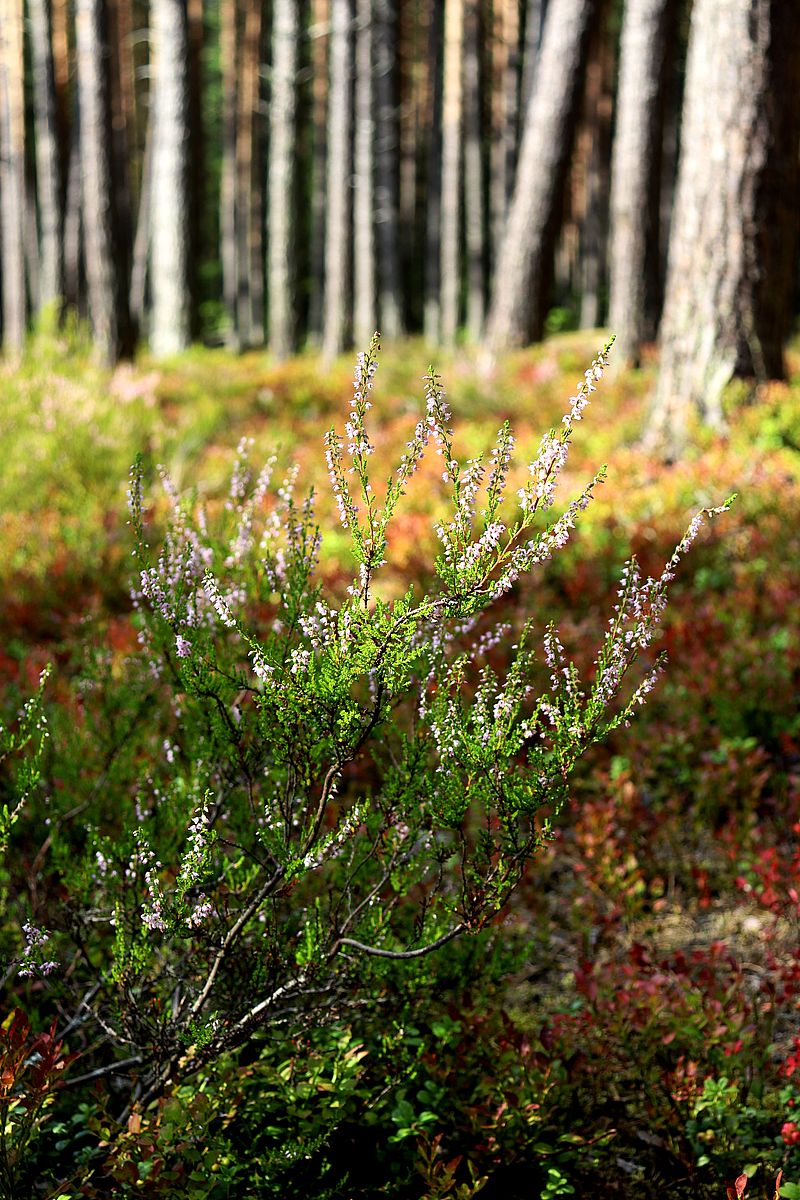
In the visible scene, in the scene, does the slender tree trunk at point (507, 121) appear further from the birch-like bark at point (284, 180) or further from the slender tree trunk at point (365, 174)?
the birch-like bark at point (284, 180)

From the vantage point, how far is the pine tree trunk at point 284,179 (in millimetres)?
15594

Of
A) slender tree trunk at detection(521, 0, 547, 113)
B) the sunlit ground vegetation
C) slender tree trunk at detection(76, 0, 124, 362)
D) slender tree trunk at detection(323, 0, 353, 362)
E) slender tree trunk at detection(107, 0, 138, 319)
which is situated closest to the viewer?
the sunlit ground vegetation

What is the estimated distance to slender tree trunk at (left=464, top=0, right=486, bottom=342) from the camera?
72.1 ft

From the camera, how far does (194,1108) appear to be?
2.34m

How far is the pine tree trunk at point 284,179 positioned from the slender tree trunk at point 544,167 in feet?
18.9

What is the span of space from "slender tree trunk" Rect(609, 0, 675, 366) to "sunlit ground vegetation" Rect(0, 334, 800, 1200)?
143 inches

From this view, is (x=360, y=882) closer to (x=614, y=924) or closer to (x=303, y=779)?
(x=303, y=779)

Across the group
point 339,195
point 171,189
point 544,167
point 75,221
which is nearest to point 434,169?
point 75,221

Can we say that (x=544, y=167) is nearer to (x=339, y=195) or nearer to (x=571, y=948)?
(x=339, y=195)

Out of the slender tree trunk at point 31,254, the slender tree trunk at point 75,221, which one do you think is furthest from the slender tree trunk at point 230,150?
→ the slender tree trunk at point 31,254

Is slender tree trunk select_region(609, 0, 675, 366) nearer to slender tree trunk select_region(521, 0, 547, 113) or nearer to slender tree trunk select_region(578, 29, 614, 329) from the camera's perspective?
slender tree trunk select_region(521, 0, 547, 113)

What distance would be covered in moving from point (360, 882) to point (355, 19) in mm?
15654

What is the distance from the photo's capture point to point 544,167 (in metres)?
11.0

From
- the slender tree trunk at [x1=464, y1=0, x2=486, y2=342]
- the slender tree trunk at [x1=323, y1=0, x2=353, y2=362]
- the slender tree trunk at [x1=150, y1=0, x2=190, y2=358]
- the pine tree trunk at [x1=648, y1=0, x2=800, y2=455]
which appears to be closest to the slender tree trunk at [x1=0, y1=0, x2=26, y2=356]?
the slender tree trunk at [x1=150, y1=0, x2=190, y2=358]
